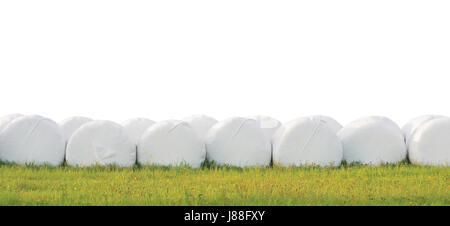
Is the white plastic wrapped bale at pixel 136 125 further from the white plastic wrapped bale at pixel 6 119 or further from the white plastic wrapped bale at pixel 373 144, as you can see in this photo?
the white plastic wrapped bale at pixel 373 144

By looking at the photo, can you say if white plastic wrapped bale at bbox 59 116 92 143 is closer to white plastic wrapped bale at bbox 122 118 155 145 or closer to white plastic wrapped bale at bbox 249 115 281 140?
white plastic wrapped bale at bbox 122 118 155 145

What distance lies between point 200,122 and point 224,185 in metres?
3.42

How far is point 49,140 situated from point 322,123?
14.3ft

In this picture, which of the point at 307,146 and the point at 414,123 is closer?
the point at 307,146

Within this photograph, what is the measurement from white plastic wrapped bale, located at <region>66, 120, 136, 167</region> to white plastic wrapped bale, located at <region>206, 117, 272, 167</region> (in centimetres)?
127

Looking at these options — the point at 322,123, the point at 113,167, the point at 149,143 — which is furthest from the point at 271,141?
the point at 113,167

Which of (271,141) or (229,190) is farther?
(271,141)

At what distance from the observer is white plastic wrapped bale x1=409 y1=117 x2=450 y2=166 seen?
355 inches

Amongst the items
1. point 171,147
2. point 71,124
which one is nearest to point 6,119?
point 71,124

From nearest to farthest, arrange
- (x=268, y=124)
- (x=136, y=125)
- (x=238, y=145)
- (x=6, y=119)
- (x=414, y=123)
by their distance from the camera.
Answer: (x=238, y=145) < (x=136, y=125) < (x=268, y=124) < (x=6, y=119) < (x=414, y=123)

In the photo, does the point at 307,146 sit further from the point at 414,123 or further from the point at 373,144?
the point at 414,123

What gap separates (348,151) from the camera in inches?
364

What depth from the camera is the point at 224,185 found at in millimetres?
6695
